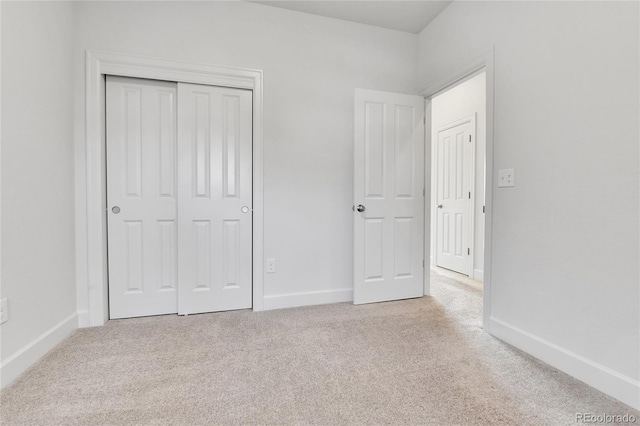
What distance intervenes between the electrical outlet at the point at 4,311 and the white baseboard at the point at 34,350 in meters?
0.20

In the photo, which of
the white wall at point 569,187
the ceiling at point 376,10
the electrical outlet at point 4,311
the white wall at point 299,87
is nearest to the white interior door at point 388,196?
the white wall at point 299,87

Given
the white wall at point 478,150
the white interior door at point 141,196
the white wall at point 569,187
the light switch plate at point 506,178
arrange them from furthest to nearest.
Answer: the white wall at point 478,150 < the white interior door at point 141,196 < the light switch plate at point 506,178 < the white wall at point 569,187

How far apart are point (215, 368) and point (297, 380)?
0.47 meters

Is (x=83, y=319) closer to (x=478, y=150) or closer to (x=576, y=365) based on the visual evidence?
(x=576, y=365)

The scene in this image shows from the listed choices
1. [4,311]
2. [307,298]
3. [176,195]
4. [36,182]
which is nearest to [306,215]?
[307,298]

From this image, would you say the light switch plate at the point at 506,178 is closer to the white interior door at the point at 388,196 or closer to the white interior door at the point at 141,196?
the white interior door at the point at 388,196

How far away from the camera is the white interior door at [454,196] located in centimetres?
365

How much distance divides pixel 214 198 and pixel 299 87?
1194 mm

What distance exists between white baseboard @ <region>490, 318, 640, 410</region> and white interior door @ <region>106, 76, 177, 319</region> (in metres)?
2.49

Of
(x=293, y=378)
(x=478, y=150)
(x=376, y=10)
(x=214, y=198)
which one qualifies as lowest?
(x=293, y=378)

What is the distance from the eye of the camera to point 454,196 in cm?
388

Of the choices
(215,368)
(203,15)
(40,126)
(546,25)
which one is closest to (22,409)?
(215,368)

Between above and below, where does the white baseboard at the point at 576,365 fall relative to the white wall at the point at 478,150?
below

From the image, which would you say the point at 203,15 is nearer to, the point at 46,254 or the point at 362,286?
the point at 46,254
